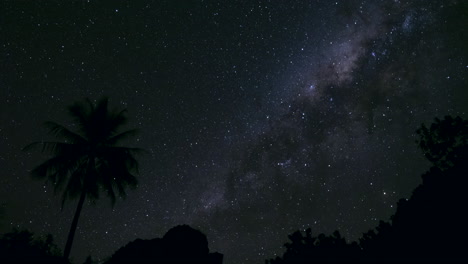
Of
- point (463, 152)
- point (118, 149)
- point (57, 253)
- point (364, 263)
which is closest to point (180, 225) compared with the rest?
point (118, 149)

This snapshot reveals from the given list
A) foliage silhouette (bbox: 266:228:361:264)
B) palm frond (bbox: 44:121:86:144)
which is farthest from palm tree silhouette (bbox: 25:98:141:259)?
foliage silhouette (bbox: 266:228:361:264)

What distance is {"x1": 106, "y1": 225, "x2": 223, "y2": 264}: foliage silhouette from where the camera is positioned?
49.2 ft

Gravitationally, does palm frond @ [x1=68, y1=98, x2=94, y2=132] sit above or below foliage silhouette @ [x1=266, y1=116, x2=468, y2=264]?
above

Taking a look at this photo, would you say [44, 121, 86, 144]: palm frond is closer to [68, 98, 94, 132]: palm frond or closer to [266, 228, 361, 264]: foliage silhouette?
[68, 98, 94, 132]: palm frond

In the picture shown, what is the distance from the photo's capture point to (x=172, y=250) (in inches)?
604

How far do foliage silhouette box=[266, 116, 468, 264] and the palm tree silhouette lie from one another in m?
11.3

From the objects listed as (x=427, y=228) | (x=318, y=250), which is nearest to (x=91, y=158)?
(x=318, y=250)

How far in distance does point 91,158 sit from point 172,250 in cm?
590

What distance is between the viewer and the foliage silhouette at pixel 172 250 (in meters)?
15.0

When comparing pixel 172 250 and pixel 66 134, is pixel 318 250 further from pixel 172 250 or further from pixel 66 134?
pixel 66 134

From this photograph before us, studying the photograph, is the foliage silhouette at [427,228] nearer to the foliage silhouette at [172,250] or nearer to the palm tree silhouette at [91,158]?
the foliage silhouette at [172,250]

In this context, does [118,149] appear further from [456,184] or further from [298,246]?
[456,184]

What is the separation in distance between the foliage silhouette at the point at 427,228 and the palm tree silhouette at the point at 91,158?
→ 11.3 m

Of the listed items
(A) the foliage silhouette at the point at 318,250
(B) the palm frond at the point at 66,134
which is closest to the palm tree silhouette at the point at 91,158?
(B) the palm frond at the point at 66,134
